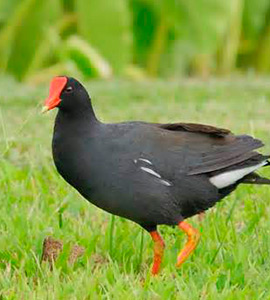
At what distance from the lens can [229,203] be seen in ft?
16.5

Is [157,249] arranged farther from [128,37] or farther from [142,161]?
[128,37]

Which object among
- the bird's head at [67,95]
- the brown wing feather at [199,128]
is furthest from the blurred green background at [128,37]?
the bird's head at [67,95]

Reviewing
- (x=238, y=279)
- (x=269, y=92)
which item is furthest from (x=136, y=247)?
(x=269, y=92)

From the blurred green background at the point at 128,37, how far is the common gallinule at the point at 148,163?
6.14 metres

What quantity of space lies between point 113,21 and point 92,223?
5.72 m

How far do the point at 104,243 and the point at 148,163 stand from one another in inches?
22.2

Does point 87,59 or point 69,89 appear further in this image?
point 87,59

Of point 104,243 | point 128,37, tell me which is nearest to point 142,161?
point 104,243

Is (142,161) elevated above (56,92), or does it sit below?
below

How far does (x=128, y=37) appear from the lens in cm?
1032

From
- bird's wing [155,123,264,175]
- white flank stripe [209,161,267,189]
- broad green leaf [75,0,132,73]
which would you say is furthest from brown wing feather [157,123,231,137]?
broad green leaf [75,0,132,73]

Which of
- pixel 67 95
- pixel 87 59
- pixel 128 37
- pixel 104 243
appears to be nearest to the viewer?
pixel 67 95

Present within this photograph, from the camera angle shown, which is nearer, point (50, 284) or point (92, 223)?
point (50, 284)

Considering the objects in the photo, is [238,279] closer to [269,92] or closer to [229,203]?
[229,203]
